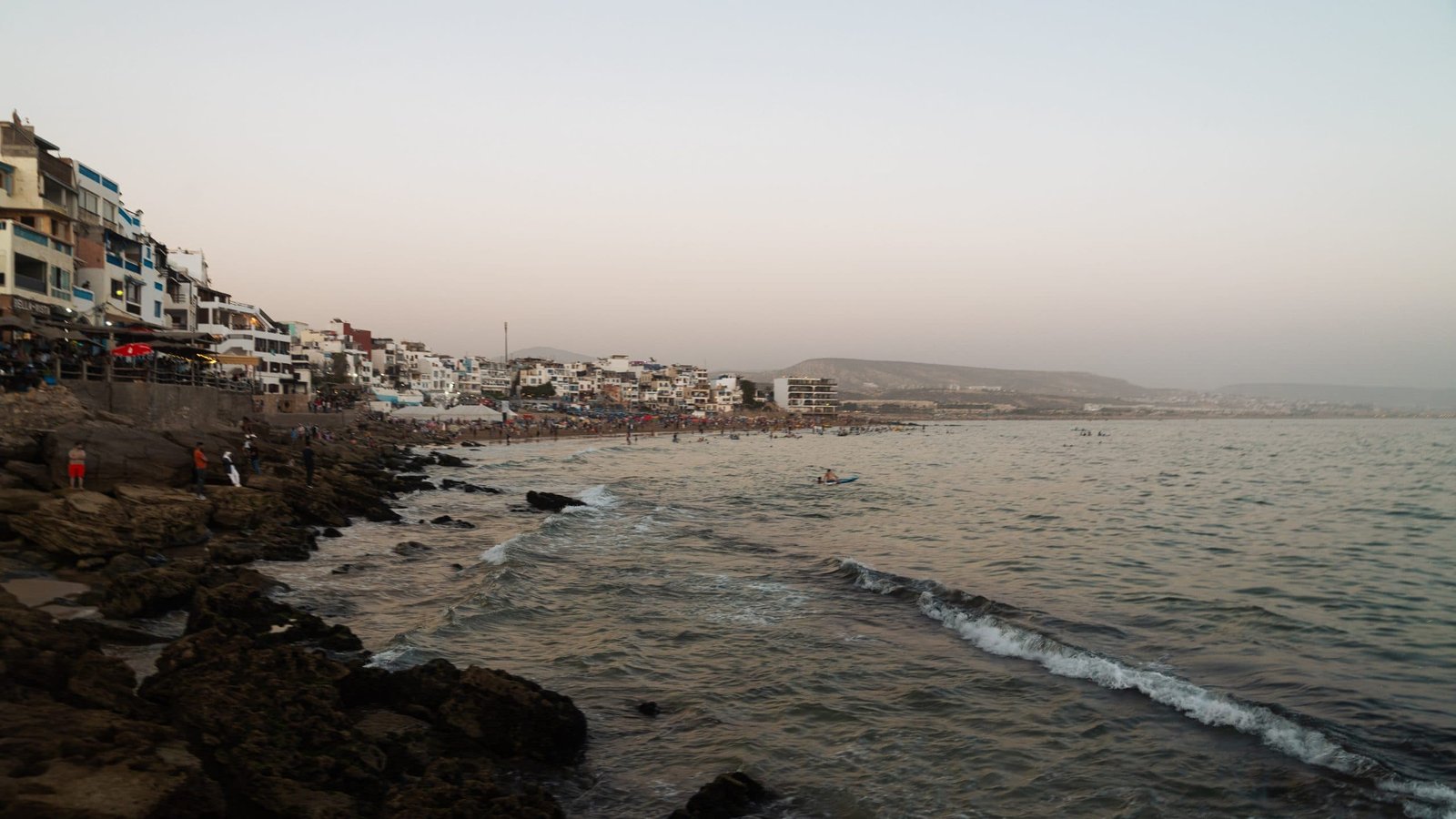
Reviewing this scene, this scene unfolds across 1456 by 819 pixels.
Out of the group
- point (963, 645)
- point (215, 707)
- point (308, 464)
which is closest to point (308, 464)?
point (308, 464)

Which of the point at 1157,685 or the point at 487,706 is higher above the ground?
the point at 487,706

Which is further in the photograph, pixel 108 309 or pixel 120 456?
pixel 108 309

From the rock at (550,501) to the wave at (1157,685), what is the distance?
1685cm

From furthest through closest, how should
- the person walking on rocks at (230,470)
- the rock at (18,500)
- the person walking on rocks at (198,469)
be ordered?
the person walking on rocks at (230,470)
the person walking on rocks at (198,469)
the rock at (18,500)

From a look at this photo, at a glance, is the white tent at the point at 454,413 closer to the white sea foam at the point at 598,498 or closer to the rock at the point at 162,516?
the white sea foam at the point at 598,498

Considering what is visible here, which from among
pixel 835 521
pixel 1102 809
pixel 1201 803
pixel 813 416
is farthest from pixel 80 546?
pixel 813 416

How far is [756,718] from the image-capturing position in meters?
10.3

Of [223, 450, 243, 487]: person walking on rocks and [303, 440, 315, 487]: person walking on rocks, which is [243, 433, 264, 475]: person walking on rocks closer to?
[303, 440, 315, 487]: person walking on rocks

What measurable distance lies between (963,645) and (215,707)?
430 inches

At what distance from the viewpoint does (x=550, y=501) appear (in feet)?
104

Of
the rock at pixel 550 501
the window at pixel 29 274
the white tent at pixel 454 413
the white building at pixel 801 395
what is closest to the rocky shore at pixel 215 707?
the rock at pixel 550 501

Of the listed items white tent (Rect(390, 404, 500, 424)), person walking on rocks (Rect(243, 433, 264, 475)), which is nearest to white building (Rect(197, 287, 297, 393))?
white tent (Rect(390, 404, 500, 424))

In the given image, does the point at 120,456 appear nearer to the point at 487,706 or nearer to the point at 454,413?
the point at 487,706

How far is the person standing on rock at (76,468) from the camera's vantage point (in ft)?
55.8
